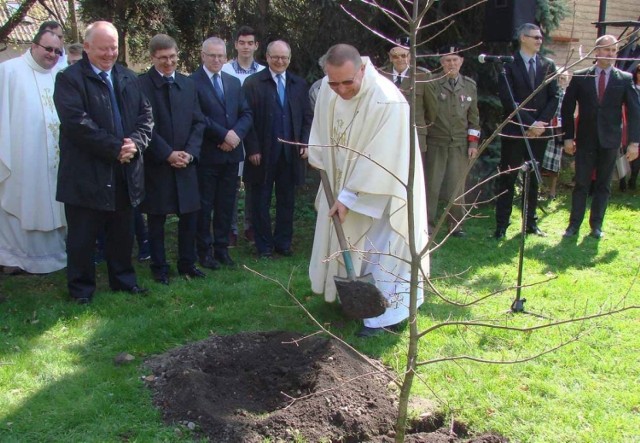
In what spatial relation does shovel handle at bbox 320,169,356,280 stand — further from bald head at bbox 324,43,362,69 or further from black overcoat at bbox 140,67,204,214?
black overcoat at bbox 140,67,204,214

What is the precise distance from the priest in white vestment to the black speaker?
3783 mm

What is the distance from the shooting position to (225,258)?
716 cm

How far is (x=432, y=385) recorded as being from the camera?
442 cm

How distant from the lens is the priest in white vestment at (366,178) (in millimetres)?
5027

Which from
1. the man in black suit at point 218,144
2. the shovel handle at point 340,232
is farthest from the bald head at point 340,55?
the man in black suit at point 218,144

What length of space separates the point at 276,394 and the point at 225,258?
300 cm

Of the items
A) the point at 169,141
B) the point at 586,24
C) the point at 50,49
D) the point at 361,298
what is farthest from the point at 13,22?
the point at 586,24

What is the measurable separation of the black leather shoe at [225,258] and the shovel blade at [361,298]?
2611 mm

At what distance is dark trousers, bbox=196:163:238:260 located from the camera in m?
6.93

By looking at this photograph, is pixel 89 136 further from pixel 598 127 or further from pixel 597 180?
pixel 597 180

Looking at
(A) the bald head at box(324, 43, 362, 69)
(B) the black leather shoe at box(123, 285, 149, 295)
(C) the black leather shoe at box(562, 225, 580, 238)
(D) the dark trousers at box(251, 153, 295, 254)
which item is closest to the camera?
(A) the bald head at box(324, 43, 362, 69)

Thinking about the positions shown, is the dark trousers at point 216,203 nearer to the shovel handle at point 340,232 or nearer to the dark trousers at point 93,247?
the dark trousers at point 93,247

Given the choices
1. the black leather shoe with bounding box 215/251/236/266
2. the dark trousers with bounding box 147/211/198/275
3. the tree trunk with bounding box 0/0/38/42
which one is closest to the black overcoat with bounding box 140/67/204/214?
the dark trousers with bounding box 147/211/198/275

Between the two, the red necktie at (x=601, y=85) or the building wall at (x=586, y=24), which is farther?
the building wall at (x=586, y=24)
